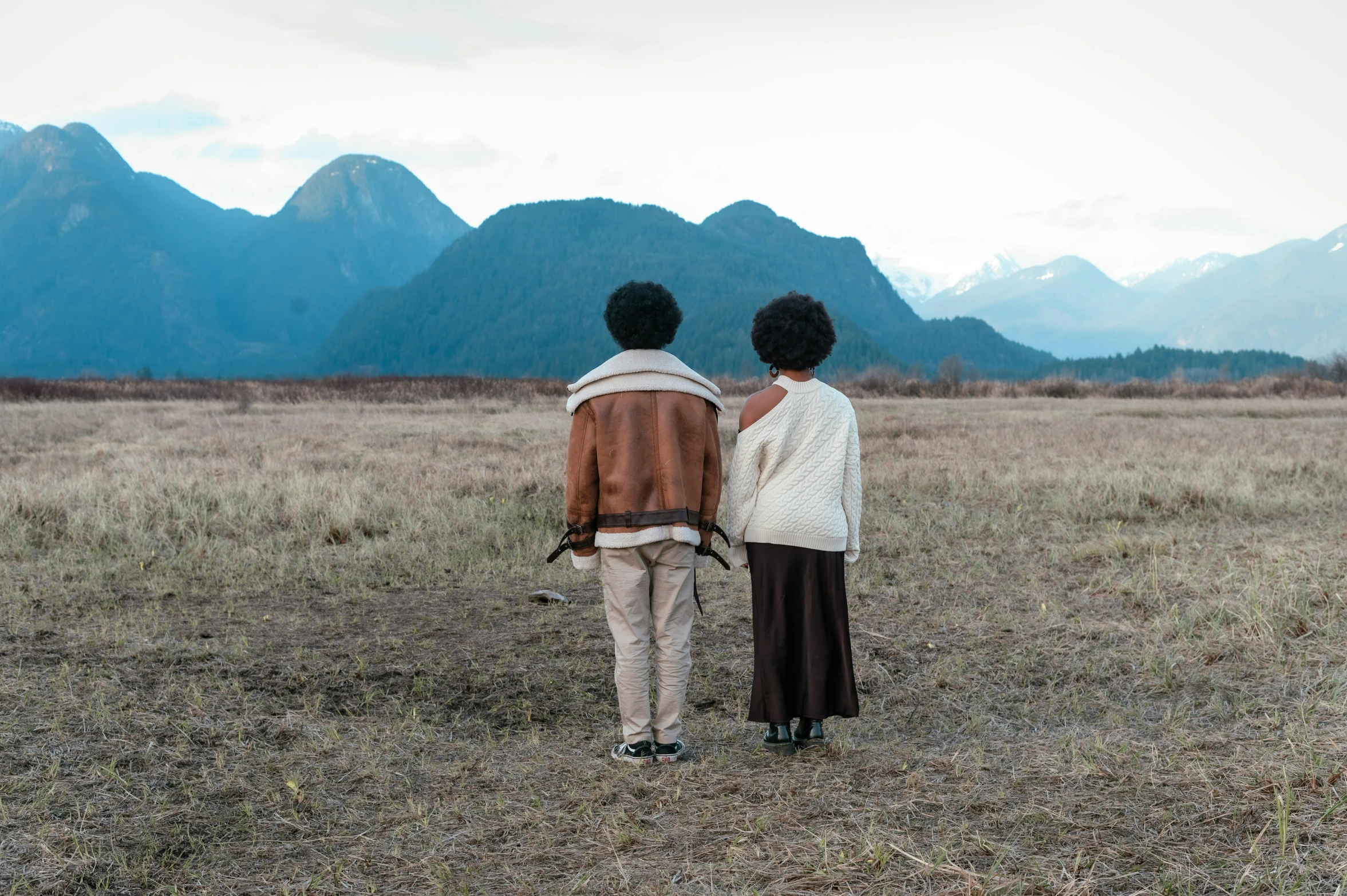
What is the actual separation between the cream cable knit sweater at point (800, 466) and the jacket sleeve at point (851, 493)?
0.03 ft

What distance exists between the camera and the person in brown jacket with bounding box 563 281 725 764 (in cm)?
409

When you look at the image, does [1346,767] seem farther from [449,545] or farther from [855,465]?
[449,545]

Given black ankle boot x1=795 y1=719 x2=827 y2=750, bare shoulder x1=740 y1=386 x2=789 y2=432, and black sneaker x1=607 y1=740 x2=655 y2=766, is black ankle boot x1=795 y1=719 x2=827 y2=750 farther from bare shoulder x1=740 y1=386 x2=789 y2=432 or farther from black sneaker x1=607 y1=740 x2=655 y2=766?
bare shoulder x1=740 y1=386 x2=789 y2=432

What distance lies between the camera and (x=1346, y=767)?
12.4 ft

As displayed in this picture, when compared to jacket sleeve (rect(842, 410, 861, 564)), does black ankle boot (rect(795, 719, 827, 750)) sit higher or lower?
lower

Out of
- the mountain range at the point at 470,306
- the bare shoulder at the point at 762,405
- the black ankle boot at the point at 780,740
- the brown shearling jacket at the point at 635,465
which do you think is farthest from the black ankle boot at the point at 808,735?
the mountain range at the point at 470,306

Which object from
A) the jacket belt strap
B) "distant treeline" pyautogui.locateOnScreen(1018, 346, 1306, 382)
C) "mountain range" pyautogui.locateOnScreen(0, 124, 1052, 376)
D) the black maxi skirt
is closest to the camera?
the jacket belt strap

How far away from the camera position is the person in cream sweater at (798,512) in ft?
13.7

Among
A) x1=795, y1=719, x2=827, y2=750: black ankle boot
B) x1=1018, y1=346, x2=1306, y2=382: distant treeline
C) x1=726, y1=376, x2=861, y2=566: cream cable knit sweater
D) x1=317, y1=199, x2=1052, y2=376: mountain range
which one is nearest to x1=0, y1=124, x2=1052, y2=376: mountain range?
x1=317, y1=199, x2=1052, y2=376: mountain range

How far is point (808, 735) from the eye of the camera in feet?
14.6

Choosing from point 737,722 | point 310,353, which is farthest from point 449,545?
point 310,353

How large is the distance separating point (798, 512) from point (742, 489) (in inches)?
10.6

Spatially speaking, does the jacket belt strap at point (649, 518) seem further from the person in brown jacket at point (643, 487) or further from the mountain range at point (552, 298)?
the mountain range at point (552, 298)

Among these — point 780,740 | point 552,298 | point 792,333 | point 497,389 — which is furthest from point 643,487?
point 552,298
